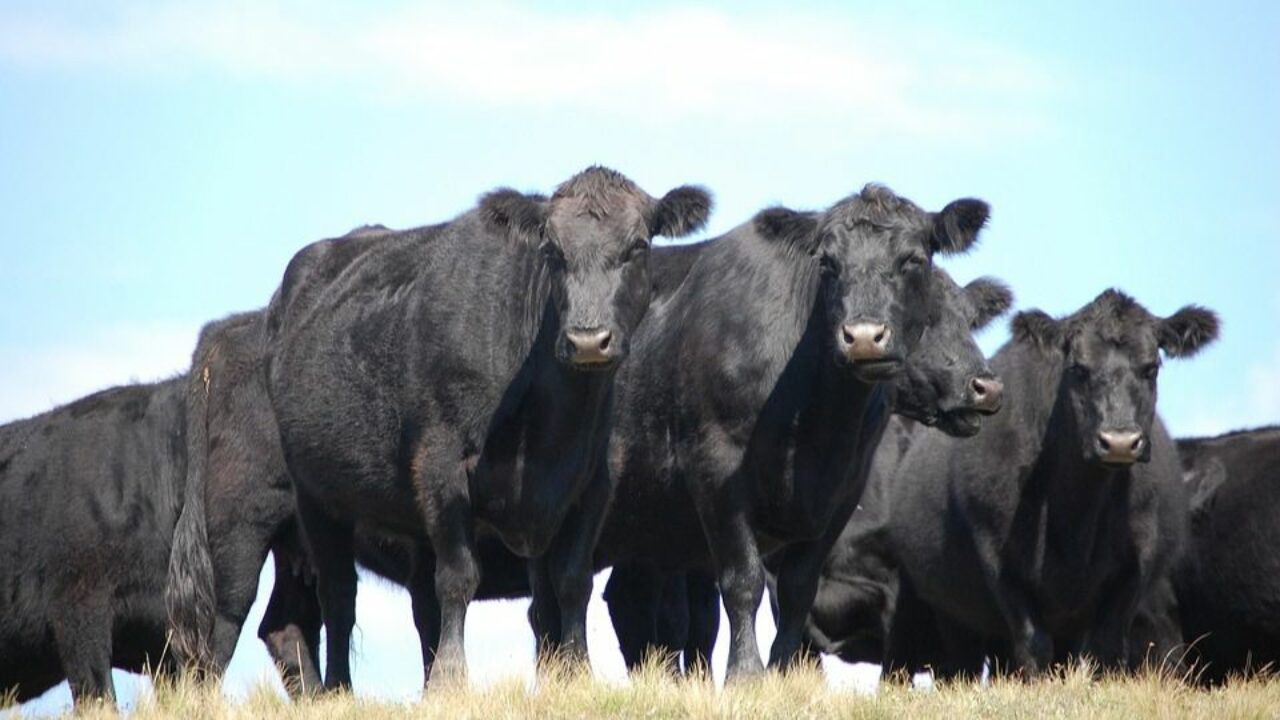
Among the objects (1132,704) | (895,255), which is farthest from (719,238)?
(1132,704)

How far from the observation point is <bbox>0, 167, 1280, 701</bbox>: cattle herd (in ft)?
44.9

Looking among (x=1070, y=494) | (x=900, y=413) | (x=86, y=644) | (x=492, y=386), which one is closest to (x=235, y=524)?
(x=86, y=644)

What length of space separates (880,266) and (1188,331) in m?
4.06

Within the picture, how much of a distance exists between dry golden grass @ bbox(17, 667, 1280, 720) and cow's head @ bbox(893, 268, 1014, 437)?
3169mm

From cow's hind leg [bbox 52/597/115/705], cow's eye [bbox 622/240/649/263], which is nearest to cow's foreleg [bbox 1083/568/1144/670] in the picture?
cow's eye [bbox 622/240/649/263]

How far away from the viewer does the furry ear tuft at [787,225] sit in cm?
1512

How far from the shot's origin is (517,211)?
1404 centimetres

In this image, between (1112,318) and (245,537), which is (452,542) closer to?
(245,537)

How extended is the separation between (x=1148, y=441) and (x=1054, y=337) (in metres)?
1.38

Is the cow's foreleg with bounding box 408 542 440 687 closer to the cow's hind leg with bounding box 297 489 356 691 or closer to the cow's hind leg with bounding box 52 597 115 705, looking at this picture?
the cow's hind leg with bounding box 297 489 356 691

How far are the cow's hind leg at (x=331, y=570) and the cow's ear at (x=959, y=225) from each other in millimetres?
4308

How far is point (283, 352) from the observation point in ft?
51.5

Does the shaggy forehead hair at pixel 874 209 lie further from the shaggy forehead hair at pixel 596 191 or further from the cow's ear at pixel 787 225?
the shaggy forehead hair at pixel 596 191

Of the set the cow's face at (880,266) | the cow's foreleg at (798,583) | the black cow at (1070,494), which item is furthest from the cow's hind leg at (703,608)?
the cow's face at (880,266)
